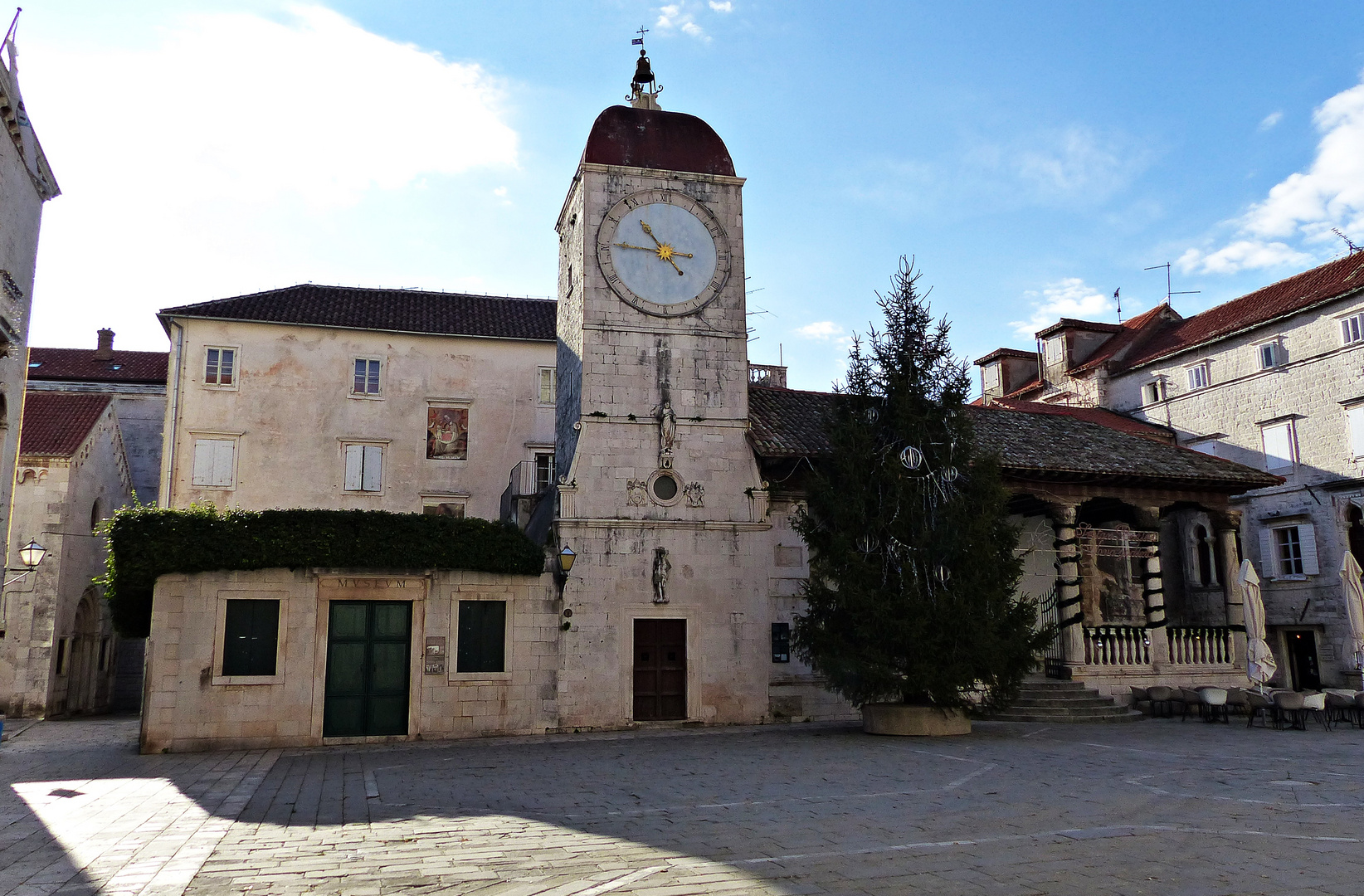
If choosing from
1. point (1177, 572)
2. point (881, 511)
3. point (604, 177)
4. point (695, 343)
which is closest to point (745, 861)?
point (881, 511)

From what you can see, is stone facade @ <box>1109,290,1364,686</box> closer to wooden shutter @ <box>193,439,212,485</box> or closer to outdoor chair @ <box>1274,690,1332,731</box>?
outdoor chair @ <box>1274,690,1332,731</box>

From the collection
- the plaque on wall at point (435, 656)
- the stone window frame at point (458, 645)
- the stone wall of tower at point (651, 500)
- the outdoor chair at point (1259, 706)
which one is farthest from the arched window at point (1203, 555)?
the plaque on wall at point (435, 656)

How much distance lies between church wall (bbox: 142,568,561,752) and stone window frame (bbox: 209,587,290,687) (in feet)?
0.05

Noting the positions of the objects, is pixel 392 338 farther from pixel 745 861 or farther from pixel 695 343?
pixel 745 861

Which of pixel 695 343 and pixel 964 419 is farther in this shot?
pixel 695 343

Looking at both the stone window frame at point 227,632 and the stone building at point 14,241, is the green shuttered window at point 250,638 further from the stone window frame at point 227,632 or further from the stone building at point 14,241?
the stone building at point 14,241

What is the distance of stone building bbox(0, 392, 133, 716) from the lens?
2614 cm

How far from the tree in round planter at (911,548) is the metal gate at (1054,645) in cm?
419

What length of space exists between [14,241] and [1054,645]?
21862mm

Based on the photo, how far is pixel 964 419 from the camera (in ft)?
56.8

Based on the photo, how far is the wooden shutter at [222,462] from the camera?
1145 inches

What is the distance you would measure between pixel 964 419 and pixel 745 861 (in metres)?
11.6

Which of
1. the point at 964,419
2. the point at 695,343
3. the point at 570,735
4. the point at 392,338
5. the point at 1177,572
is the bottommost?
the point at 570,735

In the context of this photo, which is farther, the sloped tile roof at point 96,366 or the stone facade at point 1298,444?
the sloped tile roof at point 96,366
